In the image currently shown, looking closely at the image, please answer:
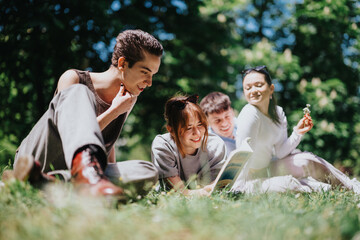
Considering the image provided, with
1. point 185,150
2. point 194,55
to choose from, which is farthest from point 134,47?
point 194,55

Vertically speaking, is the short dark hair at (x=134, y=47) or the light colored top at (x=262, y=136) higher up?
the short dark hair at (x=134, y=47)

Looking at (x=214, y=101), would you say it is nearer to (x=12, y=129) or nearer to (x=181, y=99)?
(x=181, y=99)

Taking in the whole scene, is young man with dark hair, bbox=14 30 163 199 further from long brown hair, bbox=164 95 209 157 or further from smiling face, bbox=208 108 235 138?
smiling face, bbox=208 108 235 138

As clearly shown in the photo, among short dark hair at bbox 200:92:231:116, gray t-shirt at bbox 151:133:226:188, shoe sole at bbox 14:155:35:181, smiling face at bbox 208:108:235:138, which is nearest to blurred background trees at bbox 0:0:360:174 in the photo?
short dark hair at bbox 200:92:231:116

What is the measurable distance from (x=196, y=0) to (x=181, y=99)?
4835mm

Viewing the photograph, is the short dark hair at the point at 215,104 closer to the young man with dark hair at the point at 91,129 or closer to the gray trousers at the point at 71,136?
the young man with dark hair at the point at 91,129

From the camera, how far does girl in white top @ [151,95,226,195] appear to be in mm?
2795

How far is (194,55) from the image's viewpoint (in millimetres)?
8016

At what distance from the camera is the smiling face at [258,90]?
340 cm

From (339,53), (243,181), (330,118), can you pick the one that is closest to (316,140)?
(330,118)

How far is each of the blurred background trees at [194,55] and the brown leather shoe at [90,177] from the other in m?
4.03

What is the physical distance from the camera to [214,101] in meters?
4.07

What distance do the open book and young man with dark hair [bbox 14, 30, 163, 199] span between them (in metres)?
0.57

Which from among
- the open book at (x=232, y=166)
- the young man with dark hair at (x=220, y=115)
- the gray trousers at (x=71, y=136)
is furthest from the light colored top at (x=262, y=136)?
the gray trousers at (x=71, y=136)
